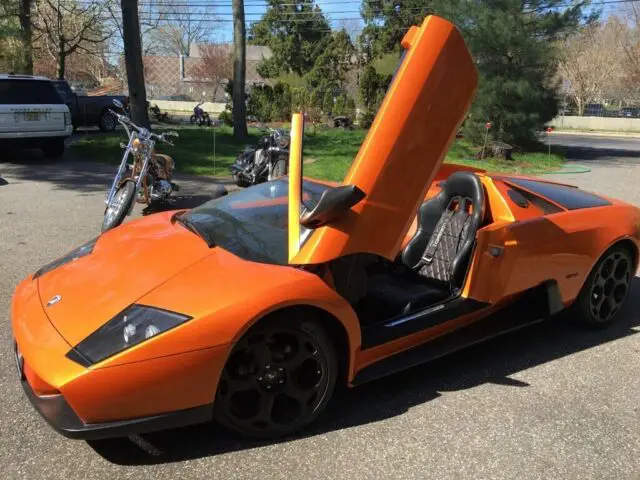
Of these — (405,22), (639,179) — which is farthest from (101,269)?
(405,22)

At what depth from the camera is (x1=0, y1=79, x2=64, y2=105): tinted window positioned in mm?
11855

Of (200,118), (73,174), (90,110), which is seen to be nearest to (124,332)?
(73,174)

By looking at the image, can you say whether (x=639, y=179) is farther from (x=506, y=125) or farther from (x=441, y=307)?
(x=441, y=307)

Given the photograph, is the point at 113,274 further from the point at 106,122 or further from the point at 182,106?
the point at 182,106

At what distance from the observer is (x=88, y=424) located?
2.33m

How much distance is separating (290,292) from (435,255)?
5.65ft

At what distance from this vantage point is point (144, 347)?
239 cm

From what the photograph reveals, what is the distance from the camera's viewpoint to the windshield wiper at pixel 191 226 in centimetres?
318

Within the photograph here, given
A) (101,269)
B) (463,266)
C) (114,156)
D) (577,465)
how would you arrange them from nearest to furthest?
(577,465), (101,269), (463,266), (114,156)

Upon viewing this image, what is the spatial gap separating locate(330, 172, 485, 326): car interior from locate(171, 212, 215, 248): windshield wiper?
0.72 metres

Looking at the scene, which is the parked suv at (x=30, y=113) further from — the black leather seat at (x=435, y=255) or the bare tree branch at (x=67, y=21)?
the bare tree branch at (x=67, y=21)

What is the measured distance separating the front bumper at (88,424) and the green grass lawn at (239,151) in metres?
9.09

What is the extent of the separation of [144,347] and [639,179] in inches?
585

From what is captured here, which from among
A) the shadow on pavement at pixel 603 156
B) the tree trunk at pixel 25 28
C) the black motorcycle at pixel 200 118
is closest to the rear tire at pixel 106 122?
the tree trunk at pixel 25 28
